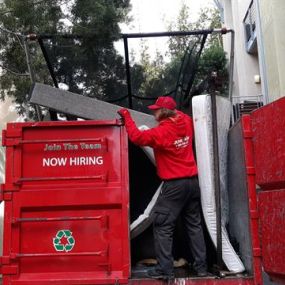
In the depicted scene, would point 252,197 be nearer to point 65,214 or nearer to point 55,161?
point 65,214

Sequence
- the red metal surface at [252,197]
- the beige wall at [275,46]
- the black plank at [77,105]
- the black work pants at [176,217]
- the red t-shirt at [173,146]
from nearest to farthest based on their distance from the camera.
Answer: the red metal surface at [252,197]
the black work pants at [176,217]
the red t-shirt at [173,146]
the black plank at [77,105]
the beige wall at [275,46]

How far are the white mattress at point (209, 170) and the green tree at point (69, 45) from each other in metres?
2.31

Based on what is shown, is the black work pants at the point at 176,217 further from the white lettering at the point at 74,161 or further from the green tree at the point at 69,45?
the green tree at the point at 69,45

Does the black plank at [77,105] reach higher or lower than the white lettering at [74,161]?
higher

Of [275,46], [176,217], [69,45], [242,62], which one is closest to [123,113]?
[176,217]

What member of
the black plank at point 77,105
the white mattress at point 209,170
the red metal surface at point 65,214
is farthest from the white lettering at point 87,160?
the white mattress at point 209,170

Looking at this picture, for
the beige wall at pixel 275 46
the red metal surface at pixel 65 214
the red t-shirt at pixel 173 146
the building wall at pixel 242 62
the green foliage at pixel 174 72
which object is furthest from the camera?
the building wall at pixel 242 62

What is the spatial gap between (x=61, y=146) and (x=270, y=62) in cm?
751

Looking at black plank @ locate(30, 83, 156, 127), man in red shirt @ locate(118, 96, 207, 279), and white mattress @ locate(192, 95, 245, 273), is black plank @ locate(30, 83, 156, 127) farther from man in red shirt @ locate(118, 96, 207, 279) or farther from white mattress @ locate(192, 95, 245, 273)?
white mattress @ locate(192, 95, 245, 273)

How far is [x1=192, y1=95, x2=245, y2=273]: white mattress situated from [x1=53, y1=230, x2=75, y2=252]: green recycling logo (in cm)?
114

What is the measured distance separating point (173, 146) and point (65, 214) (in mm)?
1084

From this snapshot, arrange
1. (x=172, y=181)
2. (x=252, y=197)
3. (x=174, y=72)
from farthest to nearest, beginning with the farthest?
(x=174, y=72), (x=172, y=181), (x=252, y=197)

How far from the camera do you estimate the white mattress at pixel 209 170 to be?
158 inches

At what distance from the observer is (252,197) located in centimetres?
367
